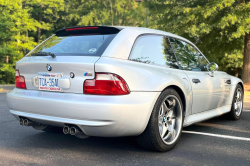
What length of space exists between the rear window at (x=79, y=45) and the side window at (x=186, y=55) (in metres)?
1.21

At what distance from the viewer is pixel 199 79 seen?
14.2 feet

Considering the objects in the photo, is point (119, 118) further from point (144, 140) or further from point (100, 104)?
point (144, 140)

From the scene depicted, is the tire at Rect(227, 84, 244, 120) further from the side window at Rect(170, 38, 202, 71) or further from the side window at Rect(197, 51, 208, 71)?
the side window at Rect(170, 38, 202, 71)

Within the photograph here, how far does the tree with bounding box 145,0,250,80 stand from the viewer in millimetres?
12438

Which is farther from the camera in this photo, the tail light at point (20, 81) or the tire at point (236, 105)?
the tire at point (236, 105)

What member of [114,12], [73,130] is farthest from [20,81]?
[114,12]

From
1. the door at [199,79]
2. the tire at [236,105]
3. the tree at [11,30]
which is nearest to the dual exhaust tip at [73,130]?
the door at [199,79]

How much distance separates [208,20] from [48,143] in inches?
486

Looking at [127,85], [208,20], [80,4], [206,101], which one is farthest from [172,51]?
[80,4]

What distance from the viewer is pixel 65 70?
3.23 metres

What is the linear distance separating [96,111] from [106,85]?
0.29 m

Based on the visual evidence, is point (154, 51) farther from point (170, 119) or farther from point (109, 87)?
point (109, 87)

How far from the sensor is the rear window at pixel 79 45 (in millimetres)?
3342

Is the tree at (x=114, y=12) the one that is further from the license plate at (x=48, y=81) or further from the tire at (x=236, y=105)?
the license plate at (x=48, y=81)
